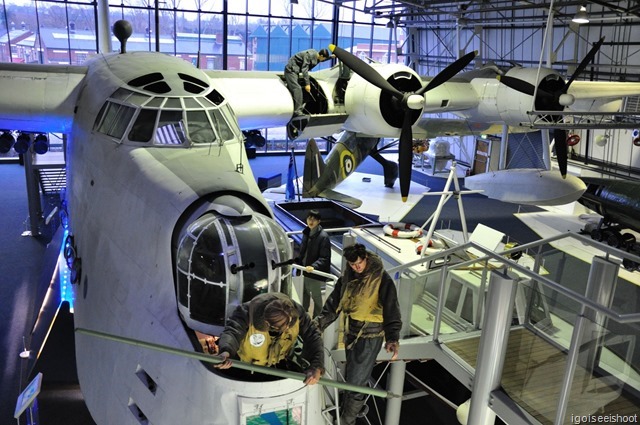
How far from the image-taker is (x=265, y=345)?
4766 mm

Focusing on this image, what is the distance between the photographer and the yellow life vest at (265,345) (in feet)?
15.5

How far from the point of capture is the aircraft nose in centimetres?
506

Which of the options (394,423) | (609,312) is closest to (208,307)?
(609,312)

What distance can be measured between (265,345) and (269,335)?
3.4 inches

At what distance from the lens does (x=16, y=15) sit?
25.6 metres

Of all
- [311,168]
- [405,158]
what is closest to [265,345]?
[405,158]

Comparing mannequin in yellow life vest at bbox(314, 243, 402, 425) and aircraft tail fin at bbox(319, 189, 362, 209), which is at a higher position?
mannequin in yellow life vest at bbox(314, 243, 402, 425)

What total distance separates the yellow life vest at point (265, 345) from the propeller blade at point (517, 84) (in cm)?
1098

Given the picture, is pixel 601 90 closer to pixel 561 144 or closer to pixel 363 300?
pixel 561 144

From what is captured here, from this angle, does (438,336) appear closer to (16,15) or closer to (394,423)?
(394,423)

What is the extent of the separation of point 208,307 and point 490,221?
1638 cm

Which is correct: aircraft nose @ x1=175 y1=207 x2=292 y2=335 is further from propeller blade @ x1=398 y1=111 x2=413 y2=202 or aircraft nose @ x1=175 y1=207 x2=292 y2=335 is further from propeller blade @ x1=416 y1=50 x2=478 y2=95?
propeller blade @ x1=416 y1=50 x2=478 y2=95

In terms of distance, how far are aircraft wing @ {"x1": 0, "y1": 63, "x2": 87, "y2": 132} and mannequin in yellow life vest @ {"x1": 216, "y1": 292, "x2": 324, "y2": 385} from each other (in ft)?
19.7

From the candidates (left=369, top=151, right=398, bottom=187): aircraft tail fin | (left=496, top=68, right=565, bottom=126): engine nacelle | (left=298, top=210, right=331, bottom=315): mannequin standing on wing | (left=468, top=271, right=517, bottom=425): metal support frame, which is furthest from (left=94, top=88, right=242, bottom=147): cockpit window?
(left=369, top=151, right=398, bottom=187): aircraft tail fin
